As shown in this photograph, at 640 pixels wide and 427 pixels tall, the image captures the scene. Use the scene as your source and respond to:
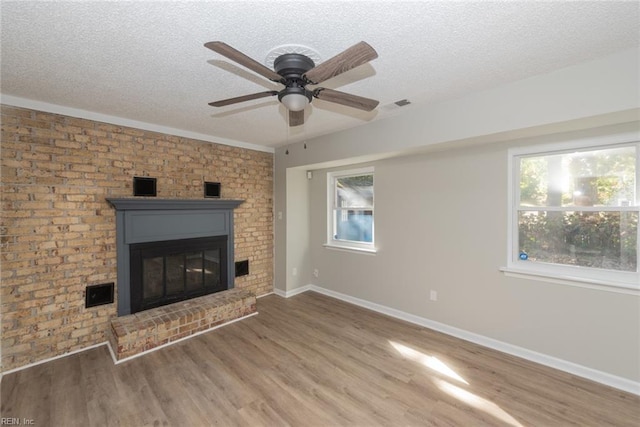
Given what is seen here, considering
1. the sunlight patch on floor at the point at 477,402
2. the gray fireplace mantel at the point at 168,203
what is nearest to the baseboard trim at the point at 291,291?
the gray fireplace mantel at the point at 168,203

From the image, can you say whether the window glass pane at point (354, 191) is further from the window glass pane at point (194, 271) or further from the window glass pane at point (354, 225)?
the window glass pane at point (194, 271)

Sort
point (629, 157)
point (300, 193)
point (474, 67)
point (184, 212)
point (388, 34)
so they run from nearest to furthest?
point (388, 34)
point (474, 67)
point (629, 157)
point (184, 212)
point (300, 193)

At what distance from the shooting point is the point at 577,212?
2510 mm

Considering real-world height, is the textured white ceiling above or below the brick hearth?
above

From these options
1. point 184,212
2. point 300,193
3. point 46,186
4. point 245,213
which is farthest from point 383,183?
point 46,186

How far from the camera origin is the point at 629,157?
7.44 feet

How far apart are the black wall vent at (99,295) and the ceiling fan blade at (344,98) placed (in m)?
3.14

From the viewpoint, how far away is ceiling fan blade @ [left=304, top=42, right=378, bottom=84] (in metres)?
1.22

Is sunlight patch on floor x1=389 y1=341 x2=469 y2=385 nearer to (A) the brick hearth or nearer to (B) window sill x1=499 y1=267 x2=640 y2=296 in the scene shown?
(B) window sill x1=499 y1=267 x2=640 y2=296

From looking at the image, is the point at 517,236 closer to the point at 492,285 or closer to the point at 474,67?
the point at 492,285

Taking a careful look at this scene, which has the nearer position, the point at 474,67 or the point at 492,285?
the point at 474,67

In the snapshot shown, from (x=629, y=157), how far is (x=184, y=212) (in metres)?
4.64

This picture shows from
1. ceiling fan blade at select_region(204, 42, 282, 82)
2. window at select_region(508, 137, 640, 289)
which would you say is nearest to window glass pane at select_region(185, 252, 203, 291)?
ceiling fan blade at select_region(204, 42, 282, 82)

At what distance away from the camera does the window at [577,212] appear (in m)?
2.28
